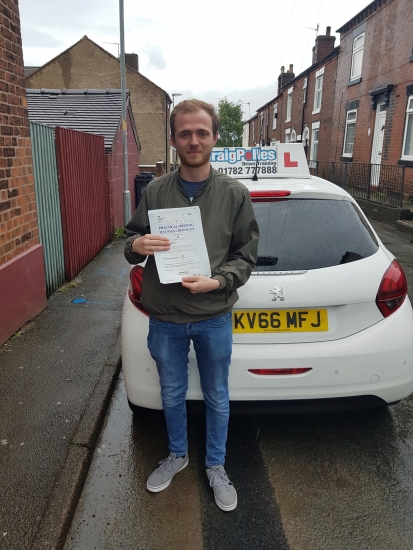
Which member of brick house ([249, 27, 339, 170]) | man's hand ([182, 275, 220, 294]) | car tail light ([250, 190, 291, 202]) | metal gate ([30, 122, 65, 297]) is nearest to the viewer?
man's hand ([182, 275, 220, 294])

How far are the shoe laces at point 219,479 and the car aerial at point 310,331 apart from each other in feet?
1.13

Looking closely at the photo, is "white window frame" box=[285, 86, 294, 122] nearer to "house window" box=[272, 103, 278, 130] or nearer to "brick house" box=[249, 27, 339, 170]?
"brick house" box=[249, 27, 339, 170]

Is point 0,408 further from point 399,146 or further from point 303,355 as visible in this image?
point 399,146

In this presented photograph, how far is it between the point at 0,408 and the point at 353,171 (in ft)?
52.5

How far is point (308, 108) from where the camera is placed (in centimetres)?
2744

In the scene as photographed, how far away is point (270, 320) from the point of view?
2512 millimetres

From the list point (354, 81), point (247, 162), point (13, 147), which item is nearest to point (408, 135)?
point (354, 81)

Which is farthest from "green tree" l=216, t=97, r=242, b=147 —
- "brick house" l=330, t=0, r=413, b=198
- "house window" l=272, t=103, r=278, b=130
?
"brick house" l=330, t=0, r=413, b=198

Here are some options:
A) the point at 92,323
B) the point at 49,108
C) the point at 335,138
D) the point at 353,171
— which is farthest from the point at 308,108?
the point at 92,323

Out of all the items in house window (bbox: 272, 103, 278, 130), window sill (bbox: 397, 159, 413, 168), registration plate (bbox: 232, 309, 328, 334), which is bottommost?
registration plate (bbox: 232, 309, 328, 334)

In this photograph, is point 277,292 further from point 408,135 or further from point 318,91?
point 318,91

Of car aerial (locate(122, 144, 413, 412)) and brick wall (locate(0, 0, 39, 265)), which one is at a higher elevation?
brick wall (locate(0, 0, 39, 265))

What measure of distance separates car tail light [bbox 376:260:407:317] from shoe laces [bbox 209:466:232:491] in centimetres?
126

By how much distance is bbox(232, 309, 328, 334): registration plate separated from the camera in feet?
8.22
